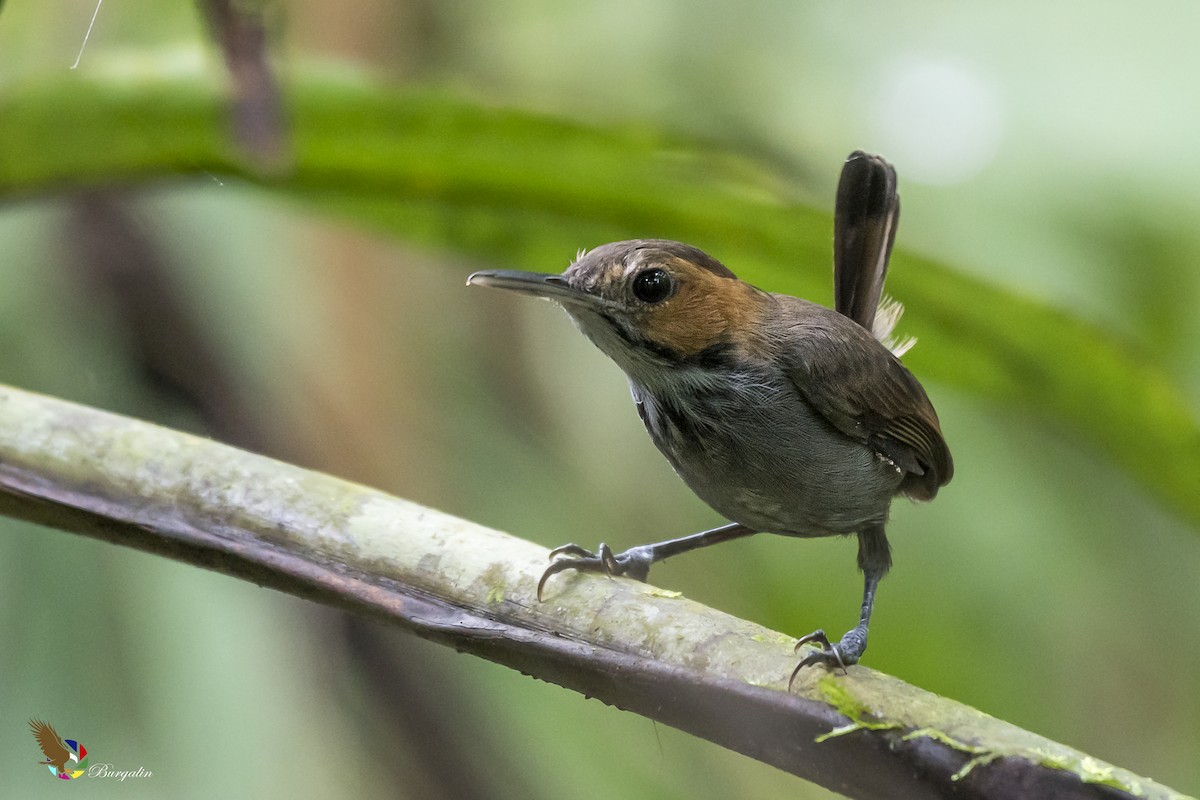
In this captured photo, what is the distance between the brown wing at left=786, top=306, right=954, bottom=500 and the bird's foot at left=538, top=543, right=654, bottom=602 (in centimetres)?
46

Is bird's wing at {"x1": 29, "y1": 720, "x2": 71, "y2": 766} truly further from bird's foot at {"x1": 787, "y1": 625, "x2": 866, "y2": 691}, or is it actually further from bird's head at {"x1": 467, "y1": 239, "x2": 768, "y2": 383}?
bird's foot at {"x1": 787, "y1": 625, "x2": 866, "y2": 691}

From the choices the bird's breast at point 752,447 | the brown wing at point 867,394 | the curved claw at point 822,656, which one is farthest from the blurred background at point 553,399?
the curved claw at point 822,656

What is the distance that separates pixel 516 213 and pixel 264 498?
4.10ft

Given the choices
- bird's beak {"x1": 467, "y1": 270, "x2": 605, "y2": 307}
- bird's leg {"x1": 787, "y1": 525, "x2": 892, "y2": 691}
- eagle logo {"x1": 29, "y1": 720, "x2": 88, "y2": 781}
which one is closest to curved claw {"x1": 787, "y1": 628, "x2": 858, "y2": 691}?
bird's leg {"x1": 787, "y1": 525, "x2": 892, "y2": 691}

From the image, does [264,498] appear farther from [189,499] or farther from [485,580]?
[485,580]

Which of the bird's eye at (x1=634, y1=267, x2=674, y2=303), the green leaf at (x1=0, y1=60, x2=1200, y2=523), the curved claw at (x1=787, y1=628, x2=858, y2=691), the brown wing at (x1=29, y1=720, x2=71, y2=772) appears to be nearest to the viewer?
the curved claw at (x1=787, y1=628, x2=858, y2=691)

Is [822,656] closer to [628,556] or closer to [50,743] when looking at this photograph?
[628,556]

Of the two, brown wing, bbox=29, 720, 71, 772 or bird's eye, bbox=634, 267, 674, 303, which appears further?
brown wing, bbox=29, 720, 71, 772

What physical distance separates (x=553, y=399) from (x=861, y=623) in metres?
1.53

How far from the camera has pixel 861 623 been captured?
2.02 metres

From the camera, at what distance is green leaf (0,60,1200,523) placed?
2389mm

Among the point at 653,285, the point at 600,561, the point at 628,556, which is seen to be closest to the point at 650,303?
the point at 653,285

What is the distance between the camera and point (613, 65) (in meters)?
3.77

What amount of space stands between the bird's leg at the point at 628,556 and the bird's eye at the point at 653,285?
44 centimetres
